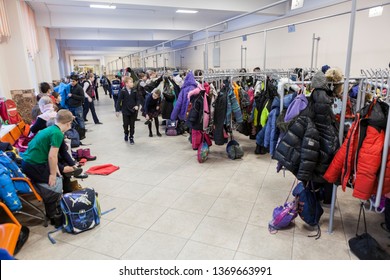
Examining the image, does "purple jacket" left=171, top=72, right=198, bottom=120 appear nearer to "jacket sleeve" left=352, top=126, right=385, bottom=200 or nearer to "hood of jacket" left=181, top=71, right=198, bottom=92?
"hood of jacket" left=181, top=71, right=198, bottom=92

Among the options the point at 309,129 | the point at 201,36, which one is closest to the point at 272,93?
the point at 309,129

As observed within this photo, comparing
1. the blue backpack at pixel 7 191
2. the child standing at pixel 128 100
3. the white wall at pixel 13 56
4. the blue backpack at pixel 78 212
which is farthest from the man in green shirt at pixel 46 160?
the white wall at pixel 13 56

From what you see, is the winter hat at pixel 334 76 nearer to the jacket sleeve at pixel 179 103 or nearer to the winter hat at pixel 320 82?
the winter hat at pixel 320 82

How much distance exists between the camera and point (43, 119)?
11.8 feet

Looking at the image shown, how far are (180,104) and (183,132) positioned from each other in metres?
1.92

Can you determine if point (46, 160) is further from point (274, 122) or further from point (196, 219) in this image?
point (274, 122)

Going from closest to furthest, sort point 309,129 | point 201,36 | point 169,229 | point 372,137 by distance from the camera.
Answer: point 372,137 < point 309,129 < point 169,229 < point 201,36

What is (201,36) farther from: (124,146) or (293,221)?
(293,221)

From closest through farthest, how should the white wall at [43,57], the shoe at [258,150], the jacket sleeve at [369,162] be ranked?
1. the jacket sleeve at [369,162]
2. the shoe at [258,150]
3. the white wall at [43,57]

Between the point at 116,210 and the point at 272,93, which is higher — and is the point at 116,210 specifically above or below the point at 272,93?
below

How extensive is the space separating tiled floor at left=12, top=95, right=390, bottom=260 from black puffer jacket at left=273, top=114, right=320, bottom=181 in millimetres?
681

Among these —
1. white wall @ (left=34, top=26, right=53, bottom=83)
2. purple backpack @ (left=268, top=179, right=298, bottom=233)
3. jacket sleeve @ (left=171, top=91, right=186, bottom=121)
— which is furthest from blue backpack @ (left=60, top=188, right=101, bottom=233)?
white wall @ (left=34, top=26, right=53, bottom=83)

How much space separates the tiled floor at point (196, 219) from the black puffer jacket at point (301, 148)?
68cm

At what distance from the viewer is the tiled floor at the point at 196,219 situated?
2369 millimetres
